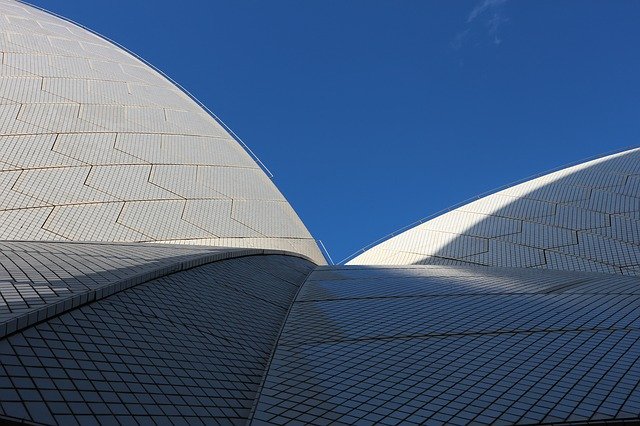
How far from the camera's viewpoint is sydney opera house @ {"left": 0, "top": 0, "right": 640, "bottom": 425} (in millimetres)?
4199

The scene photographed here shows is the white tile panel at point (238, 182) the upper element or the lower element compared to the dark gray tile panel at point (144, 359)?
upper

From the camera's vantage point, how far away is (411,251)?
18.0 m

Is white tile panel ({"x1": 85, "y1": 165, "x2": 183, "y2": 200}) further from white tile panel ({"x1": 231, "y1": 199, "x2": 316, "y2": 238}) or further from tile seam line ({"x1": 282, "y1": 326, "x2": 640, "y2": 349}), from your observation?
tile seam line ({"x1": 282, "y1": 326, "x2": 640, "y2": 349})

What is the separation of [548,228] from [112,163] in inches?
472

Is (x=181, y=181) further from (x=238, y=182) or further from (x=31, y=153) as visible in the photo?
(x=31, y=153)

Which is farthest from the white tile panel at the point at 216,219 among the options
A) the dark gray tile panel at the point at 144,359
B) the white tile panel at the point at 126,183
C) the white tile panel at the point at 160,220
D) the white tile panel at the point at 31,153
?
the dark gray tile panel at the point at 144,359

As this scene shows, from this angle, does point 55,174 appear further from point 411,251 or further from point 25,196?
point 411,251

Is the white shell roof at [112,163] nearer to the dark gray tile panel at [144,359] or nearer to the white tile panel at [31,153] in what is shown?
the white tile panel at [31,153]

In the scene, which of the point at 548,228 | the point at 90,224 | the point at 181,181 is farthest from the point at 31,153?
the point at 548,228

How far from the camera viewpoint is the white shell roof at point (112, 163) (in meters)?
12.6

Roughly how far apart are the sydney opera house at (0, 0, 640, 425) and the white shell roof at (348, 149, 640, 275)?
0.09 metres

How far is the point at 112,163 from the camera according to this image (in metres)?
14.5

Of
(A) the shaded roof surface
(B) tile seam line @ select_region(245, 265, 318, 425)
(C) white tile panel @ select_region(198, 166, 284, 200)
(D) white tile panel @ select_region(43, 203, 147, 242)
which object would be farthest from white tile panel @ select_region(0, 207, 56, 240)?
(A) the shaded roof surface

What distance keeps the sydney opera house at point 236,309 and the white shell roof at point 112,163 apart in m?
0.06
